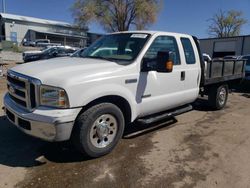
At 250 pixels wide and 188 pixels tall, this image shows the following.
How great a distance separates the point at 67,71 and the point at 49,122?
0.75 meters

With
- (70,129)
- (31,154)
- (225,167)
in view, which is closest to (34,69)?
(70,129)

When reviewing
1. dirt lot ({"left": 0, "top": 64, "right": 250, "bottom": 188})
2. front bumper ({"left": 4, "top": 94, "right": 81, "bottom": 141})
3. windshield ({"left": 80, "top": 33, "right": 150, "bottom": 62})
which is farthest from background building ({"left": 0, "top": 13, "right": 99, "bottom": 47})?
front bumper ({"left": 4, "top": 94, "right": 81, "bottom": 141})

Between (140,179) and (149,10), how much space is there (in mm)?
41043

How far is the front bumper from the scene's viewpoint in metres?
3.17

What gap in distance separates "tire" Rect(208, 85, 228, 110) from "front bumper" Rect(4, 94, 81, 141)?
4.46 m

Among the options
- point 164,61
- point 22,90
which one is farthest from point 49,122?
point 164,61

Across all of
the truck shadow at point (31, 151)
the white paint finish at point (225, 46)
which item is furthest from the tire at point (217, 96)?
the white paint finish at point (225, 46)

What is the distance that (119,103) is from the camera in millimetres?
4027

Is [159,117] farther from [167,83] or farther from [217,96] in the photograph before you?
[217,96]

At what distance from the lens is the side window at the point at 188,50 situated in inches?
203

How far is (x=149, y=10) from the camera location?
1625 inches

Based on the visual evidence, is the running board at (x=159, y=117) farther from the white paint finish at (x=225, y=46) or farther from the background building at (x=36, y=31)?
the background building at (x=36, y=31)

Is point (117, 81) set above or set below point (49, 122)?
above

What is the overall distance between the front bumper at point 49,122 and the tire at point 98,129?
0.16 m
